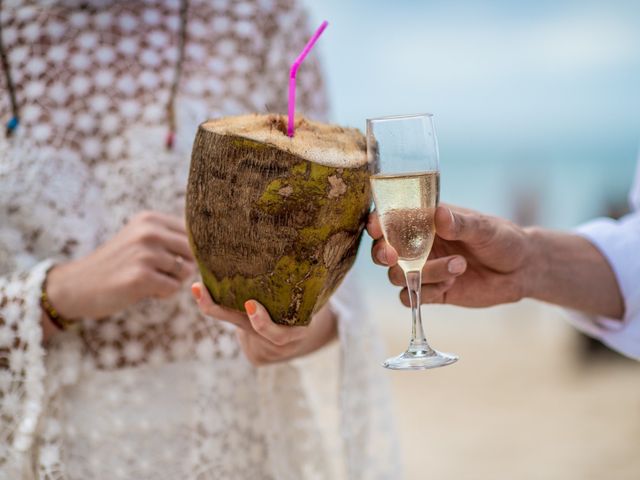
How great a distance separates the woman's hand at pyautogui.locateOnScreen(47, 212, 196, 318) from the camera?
1.75m

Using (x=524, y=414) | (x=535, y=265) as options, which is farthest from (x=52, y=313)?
(x=524, y=414)

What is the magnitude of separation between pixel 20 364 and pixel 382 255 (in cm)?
90

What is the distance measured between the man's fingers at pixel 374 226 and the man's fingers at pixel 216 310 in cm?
32

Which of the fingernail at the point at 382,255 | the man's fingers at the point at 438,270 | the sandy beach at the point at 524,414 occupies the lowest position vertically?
the sandy beach at the point at 524,414

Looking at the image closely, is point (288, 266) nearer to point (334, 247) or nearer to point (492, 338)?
point (334, 247)

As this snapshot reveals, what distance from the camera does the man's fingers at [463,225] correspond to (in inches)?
58.3

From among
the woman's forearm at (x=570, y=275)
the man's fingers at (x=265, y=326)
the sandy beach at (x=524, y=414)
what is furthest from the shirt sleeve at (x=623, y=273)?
the sandy beach at (x=524, y=414)

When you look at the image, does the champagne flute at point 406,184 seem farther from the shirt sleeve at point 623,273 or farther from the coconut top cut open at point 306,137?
the shirt sleeve at point 623,273

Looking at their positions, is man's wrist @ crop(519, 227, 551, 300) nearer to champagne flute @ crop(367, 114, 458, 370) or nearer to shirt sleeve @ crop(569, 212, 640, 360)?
shirt sleeve @ crop(569, 212, 640, 360)

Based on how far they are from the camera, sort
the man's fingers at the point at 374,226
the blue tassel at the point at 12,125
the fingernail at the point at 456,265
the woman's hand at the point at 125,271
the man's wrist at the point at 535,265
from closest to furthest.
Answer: the man's fingers at the point at 374,226
the fingernail at the point at 456,265
the woman's hand at the point at 125,271
the man's wrist at the point at 535,265
the blue tassel at the point at 12,125

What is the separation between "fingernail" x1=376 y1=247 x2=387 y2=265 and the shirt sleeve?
2.64 ft

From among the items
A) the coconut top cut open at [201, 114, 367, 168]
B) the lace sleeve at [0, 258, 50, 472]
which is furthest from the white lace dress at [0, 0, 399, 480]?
the coconut top cut open at [201, 114, 367, 168]

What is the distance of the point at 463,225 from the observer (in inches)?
61.1

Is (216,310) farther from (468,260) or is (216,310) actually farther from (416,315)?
(468,260)
